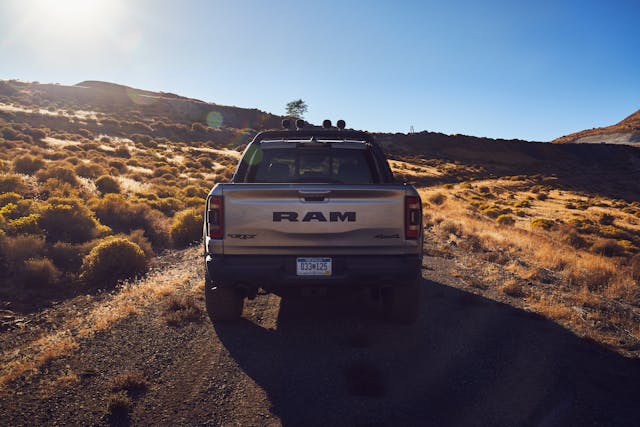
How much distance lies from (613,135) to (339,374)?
150581mm

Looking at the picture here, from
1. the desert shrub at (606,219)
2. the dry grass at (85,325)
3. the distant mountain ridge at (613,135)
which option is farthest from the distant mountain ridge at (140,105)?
the distant mountain ridge at (613,135)

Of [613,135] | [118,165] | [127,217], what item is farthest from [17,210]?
[613,135]

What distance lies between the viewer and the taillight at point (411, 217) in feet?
14.1

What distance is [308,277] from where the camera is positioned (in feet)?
14.2

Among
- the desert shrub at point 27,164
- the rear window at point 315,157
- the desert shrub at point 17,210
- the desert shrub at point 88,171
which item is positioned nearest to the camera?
the rear window at point 315,157

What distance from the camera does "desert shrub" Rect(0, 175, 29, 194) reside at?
13.2 metres

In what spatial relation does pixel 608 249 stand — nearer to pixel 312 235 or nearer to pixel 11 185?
pixel 312 235

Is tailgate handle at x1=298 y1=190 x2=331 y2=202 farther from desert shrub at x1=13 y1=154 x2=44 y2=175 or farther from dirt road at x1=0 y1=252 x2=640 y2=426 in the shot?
desert shrub at x1=13 y1=154 x2=44 y2=175

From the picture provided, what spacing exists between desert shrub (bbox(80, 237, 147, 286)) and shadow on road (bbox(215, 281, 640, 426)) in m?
3.43

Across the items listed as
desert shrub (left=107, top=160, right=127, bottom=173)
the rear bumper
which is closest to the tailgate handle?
the rear bumper

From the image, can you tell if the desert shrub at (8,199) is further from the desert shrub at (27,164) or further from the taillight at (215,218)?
the taillight at (215,218)

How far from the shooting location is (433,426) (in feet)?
10.5

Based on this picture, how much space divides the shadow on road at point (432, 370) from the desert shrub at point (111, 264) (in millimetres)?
3435

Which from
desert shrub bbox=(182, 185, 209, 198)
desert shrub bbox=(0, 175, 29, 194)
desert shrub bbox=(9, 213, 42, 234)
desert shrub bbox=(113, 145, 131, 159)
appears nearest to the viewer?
desert shrub bbox=(9, 213, 42, 234)
